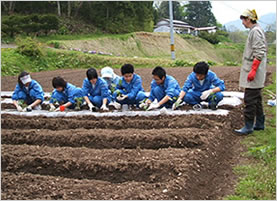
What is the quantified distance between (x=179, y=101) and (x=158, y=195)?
2764 mm

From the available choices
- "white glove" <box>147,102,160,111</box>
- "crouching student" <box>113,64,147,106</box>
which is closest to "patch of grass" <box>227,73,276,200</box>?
A: "white glove" <box>147,102,160,111</box>

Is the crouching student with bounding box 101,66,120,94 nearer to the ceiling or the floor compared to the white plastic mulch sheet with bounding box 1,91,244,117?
nearer to the ceiling

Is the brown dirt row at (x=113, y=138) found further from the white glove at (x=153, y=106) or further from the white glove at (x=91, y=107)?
the white glove at (x=91, y=107)

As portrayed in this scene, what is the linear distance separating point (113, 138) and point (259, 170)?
178cm

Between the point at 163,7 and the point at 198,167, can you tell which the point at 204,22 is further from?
the point at 198,167

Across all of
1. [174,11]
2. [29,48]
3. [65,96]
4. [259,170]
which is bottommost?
[259,170]

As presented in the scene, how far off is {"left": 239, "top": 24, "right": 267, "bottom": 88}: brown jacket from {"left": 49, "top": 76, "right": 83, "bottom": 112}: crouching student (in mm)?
2895

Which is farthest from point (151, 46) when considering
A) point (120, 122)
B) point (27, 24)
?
point (120, 122)

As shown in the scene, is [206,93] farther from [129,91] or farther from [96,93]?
[96,93]

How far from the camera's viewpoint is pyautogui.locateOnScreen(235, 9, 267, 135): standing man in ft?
13.7

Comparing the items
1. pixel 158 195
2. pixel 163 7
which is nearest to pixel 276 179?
pixel 158 195

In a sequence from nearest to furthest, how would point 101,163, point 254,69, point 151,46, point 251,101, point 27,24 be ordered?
point 101,163, point 254,69, point 251,101, point 27,24, point 151,46

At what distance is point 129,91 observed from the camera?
5.91 meters

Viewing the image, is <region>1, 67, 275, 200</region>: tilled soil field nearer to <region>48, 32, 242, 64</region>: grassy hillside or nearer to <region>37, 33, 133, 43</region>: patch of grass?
<region>48, 32, 242, 64</region>: grassy hillside
